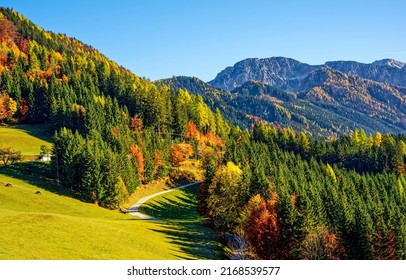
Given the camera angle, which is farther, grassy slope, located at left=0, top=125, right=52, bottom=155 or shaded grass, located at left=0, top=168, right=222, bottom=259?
grassy slope, located at left=0, top=125, right=52, bottom=155

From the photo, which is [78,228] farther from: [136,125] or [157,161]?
[136,125]

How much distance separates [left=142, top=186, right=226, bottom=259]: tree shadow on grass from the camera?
200 ft

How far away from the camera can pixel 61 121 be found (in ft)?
480

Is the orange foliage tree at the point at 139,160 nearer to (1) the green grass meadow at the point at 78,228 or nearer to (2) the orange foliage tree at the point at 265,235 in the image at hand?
(1) the green grass meadow at the point at 78,228

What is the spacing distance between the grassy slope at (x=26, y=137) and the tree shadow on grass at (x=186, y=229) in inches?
1936

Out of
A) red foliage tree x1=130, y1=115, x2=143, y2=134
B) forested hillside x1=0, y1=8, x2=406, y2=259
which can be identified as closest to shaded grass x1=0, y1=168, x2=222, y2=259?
forested hillside x1=0, y1=8, x2=406, y2=259

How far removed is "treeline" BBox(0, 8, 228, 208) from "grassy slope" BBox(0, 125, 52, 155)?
651 cm

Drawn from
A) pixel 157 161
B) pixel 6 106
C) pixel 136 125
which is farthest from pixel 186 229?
pixel 6 106

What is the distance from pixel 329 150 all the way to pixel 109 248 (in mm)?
142100

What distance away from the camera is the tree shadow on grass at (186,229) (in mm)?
60959

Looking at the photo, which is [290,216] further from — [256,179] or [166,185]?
[166,185]

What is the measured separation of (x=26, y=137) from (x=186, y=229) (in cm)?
8802

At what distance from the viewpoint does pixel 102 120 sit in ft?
468

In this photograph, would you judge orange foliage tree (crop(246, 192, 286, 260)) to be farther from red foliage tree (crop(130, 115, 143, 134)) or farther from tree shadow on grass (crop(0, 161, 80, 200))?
red foliage tree (crop(130, 115, 143, 134))
